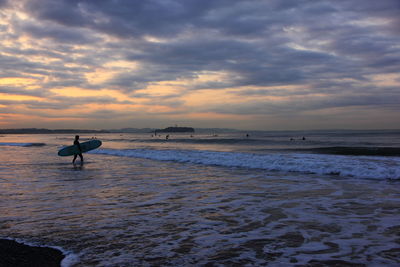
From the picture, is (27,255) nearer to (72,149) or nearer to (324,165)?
(324,165)

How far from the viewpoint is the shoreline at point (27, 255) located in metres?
4.43

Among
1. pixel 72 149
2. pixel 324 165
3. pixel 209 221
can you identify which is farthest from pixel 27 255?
pixel 72 149

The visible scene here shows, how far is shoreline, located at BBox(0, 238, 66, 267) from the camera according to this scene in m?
4.43

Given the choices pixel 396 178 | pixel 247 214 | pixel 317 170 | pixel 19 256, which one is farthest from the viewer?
pixel 317 170

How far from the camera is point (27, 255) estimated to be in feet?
15.5

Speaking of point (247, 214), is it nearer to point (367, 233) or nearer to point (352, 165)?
point (367, 233)

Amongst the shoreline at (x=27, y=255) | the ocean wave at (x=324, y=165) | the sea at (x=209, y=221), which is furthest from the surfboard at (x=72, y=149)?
the shoreline at (x=27, y=255)

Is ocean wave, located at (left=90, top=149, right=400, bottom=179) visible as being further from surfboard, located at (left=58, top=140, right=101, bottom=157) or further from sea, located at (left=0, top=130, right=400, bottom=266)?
surfboard, located at (left=58, top=140, right=101, bottom=157)

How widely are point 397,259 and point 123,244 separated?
4.37 metres

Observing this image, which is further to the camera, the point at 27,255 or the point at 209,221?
the point at 209,221

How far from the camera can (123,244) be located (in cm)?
542

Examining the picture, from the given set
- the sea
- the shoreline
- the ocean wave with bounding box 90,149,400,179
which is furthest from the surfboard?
the shoreline

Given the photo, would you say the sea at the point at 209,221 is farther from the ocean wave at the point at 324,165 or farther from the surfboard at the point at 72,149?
the surfboard at the point at 72,149

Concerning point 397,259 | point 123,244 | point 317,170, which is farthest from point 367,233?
point 317,170
